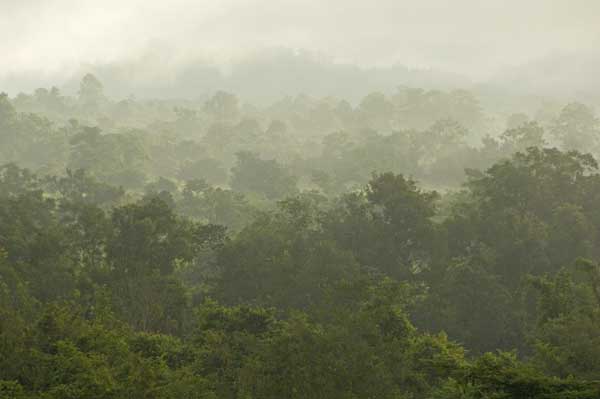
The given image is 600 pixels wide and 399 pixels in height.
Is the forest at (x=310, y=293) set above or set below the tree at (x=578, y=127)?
below

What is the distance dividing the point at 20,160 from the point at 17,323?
79952mm

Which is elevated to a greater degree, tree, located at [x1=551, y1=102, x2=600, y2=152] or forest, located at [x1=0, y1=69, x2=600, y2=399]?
tree, located at [x1=551, y1=102, x2=600, y2=152]

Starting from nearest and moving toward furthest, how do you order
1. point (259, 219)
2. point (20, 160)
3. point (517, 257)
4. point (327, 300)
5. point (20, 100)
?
point (327, 300)
point (517, 257)
point (259, 219)
point (20, 160)
point (20, 100)

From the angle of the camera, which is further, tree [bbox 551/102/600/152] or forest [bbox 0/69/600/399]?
tree [bbox 551/102/600/152]

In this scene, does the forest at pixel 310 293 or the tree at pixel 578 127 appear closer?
the forest at pixel 310 293

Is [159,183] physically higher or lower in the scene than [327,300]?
higher

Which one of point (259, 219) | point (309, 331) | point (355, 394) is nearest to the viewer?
point (355, 394)

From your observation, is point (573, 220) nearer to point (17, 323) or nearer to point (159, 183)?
point (17, 323)

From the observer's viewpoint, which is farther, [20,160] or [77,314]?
[20,160]

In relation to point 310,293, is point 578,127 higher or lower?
higher

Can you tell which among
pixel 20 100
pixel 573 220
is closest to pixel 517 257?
pixel 573 220

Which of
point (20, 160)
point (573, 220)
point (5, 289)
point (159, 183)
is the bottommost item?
point (5, 289)

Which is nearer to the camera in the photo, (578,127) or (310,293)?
(310,293)

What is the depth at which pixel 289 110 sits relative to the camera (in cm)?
16212
